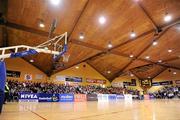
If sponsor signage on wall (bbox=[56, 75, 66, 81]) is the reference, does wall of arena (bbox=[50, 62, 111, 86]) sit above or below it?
above

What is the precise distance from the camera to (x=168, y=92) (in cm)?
2847

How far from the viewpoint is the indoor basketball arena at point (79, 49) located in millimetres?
5922

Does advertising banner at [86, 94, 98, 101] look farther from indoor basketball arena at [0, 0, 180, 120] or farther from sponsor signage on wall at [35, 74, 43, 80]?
sponsor signage on wall at [35, 74, 43, 80]

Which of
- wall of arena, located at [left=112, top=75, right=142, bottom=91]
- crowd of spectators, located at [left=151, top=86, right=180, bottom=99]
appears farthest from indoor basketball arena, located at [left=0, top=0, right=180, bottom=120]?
crowd of spectators, located at [left=151, top=86, right=180, bottom=99]

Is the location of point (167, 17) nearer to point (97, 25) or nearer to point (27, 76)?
point (97, 25)

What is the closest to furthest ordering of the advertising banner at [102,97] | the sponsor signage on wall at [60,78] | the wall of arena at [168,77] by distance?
the advertising banner at [102,97] < the sponsor signage on wall at [60,78] < the wall of arena at [168,77]

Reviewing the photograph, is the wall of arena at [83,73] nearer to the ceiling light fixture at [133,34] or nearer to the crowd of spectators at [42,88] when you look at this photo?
the crowd of spectators at [42,88]

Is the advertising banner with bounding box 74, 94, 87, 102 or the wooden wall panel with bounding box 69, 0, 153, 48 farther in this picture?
the advertising banner with bounding box 74, 94, 87, 102

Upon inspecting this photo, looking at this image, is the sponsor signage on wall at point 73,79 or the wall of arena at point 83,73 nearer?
the wall of arena at point 83,73

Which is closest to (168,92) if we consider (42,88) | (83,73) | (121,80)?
(121,80)

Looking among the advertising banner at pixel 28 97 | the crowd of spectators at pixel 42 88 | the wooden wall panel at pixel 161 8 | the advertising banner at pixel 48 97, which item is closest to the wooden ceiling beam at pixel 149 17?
the wooden wall panel at pixel 161 8

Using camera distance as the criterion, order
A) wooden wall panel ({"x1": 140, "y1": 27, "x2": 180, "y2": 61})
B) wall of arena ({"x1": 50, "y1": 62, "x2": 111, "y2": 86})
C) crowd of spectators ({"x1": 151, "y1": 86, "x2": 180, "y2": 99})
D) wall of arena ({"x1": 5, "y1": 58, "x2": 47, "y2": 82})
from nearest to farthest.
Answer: wooden wall panel ({"x1": 140, "y1": 27, "x2": 180, "y2": 61}), wall of arena ({"x1": 5, "y1": 58, "x2": 47, "y2": 82}), wall of arena ({"x1": 50, "y1": 62, "x2": 111, "y2": 86}), crowd of spectators ({"x1": 151, "y1": 86, "x2": 180, "y2": 99})

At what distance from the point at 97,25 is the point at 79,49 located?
16.1 feet

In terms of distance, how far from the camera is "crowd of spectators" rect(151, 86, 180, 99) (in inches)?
1074
